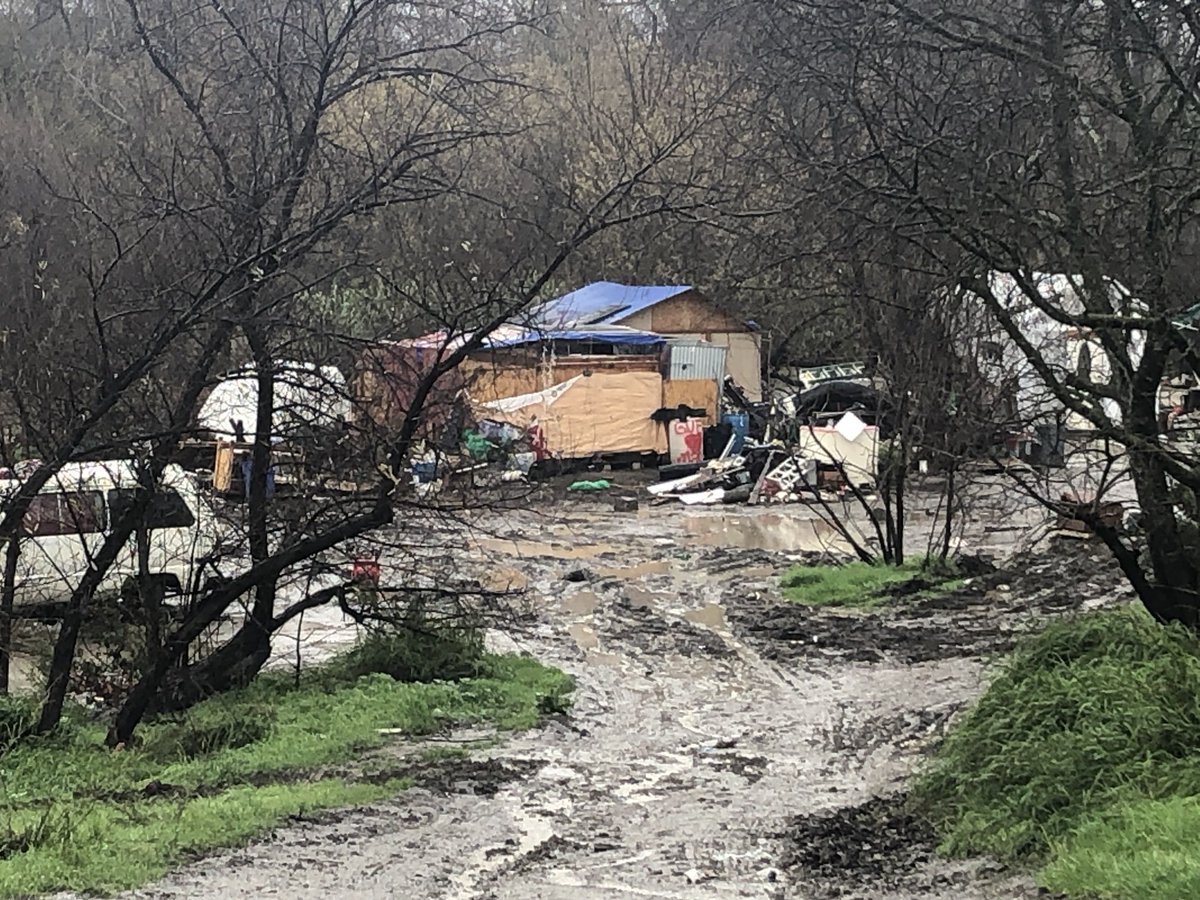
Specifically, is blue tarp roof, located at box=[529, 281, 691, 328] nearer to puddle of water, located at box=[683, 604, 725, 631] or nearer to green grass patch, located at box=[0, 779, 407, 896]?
puddle of water, located at box=[683, 604, 725, 631]

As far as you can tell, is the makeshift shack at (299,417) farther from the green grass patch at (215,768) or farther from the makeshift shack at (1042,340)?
the makeshift shack at (1042,340)

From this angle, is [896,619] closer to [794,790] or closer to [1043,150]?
[794,790]

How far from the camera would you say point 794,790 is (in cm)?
897

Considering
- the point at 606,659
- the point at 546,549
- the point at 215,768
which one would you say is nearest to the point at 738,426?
the point at 546,549

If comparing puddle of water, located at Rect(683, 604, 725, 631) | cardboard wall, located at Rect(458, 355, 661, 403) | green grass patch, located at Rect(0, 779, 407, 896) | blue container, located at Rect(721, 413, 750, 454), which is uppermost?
cardboard wall, located at Rect(458, 355, 661, 403)

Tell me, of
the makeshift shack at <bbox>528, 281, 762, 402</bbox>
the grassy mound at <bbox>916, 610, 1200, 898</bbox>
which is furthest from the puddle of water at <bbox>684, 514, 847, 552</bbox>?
the grassy mound at <bbox>916, 610, 1200, 898</bbox>

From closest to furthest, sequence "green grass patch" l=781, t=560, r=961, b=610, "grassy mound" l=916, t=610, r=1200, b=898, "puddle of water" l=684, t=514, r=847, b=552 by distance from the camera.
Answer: "grassy mound" l=916, t=610, r=1200, b=898, "green grass patch" l=781, t=560, r=961, b=610, "puddle of water" l=684, t=514, r=847, b=552

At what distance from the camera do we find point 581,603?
18.9m

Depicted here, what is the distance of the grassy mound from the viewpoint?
5.68 metres

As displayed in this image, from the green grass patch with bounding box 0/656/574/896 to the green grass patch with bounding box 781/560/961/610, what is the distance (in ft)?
18.2

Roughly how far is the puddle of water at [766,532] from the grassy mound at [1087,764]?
47.9ft

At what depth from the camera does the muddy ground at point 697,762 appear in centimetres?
667

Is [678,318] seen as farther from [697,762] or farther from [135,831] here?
[135,831]

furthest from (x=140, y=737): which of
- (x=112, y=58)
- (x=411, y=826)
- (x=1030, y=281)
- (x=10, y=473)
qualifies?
(x=1030, y=281)
